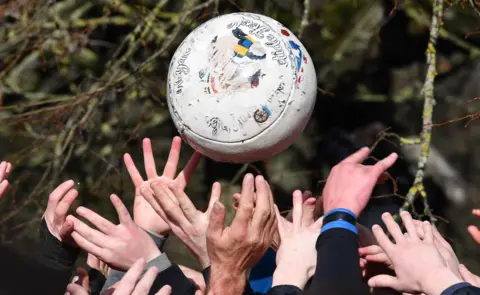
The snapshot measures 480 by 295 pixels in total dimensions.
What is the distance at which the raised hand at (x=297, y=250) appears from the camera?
1931mm

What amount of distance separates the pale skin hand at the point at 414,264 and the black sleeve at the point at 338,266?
92 millimetres

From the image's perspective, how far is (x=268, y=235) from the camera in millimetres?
1999

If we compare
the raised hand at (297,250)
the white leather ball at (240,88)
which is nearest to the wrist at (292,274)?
the raised hand at (297,250)

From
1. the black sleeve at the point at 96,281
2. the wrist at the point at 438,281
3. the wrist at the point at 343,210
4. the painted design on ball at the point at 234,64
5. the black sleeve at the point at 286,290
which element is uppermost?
the painted design on ball at the point at 234,64

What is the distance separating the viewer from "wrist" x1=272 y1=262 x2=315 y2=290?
1.91 metres

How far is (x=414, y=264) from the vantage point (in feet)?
5.98

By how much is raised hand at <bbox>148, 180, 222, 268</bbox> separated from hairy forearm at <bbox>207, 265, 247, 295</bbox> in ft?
0.47

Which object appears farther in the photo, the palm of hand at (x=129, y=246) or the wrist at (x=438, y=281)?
the palm of hand at (x=129, y=246)

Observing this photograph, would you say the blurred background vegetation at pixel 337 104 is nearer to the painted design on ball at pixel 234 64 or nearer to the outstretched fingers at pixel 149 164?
the outstretched fingers at pixel 149 164

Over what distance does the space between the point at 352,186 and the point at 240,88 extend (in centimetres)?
49

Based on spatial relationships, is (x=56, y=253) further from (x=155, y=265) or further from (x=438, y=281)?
(x=438, y=281)

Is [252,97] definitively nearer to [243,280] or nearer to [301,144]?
[243,280]

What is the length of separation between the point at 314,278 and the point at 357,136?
3107mm

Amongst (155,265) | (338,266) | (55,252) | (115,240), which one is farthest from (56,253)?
(338,266)
